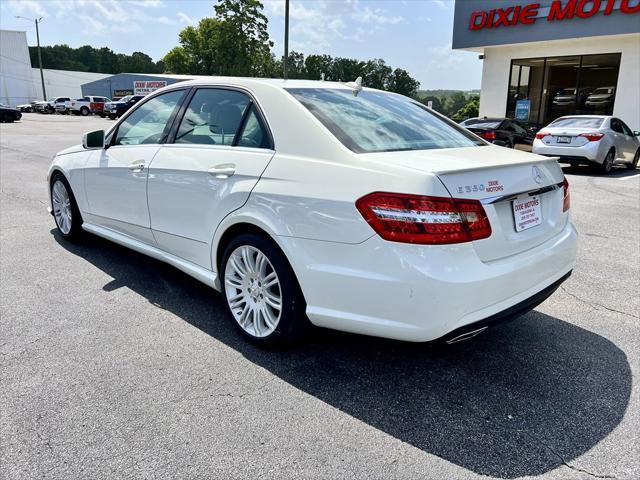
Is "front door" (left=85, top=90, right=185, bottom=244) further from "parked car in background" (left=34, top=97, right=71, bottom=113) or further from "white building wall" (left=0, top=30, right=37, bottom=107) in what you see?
"white building wall" (left=0, top=30, right=37, bottom=107)

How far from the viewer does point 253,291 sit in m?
3.25

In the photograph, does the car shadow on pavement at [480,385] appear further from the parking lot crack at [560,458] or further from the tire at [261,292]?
the tire at [261,292]

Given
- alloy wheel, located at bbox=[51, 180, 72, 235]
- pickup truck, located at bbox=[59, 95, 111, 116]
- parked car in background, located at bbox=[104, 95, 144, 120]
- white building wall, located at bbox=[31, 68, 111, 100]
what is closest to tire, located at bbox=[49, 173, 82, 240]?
alloy wheel, located at bbox=[51, 180, 72, 235]

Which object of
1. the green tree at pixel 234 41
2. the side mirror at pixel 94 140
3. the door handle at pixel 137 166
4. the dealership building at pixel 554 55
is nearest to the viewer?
Result: the door handle at pixel 137 166

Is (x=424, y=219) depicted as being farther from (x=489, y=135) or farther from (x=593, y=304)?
(x=489, y=135)

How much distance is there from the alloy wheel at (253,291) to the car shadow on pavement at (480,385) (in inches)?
6.9

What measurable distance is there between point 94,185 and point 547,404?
4.08 m

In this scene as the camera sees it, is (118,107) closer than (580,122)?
No

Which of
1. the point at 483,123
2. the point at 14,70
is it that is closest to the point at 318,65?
the point at 14,70

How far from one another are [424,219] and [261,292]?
1221mm

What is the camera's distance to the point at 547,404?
8.92 ft

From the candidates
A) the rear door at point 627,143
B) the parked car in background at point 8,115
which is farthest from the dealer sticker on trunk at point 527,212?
the parked car in background at point 8,115

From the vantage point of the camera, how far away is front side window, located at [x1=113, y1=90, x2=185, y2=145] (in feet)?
13.4

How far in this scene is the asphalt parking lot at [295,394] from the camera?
2.29 m
